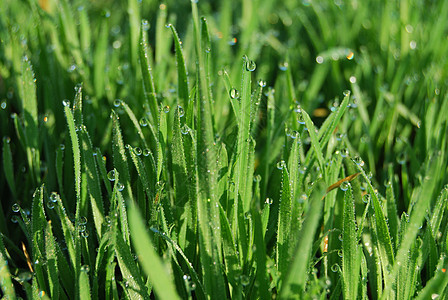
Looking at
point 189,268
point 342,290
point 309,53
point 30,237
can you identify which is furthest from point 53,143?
point 309,53

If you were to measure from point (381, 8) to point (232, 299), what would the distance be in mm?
1354

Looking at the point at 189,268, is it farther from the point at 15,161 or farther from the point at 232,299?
the point at 15,161

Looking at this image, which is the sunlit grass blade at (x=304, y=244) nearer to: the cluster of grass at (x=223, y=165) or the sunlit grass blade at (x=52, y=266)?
the cluster of grass at (x=223, y=165)

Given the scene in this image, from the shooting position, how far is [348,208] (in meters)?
0.78

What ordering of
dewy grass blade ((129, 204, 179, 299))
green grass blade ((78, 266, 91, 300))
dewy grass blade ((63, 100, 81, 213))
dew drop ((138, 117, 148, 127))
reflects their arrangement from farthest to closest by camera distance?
dew drop ((138, 117, 148, 127))
dewy grass blade ((63, 100, 81, 213))
green grass blade ((78, 266, 91, 300))
dewy grass blade ((129, 204, 179, 299))

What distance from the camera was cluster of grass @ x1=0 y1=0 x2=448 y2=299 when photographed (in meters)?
0.75

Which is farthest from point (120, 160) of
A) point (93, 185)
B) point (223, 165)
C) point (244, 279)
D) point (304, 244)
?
point (304, 244)

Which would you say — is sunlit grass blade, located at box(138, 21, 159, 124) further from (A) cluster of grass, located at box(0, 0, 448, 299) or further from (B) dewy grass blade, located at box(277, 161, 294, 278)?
(B) dewy grass blade, located at box(277, 161, 294, 278)

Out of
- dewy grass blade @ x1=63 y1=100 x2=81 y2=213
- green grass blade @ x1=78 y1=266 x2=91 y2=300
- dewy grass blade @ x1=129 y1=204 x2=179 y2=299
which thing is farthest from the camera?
dewy grass blade @ x1=63 y1=100 x2=81 y2=213

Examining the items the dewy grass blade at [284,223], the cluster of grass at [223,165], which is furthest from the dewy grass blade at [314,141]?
the dewy grass blade at [284,223]

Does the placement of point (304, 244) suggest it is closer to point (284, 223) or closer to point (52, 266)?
point (284, 223)

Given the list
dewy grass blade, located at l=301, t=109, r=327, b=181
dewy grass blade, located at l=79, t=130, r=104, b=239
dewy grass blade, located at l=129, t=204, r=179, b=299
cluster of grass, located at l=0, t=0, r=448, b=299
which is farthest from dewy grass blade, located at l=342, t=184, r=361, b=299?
dewy grass blade, located at l=79, t=130, r=104, b=239

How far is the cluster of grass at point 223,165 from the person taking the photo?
0.75 metres

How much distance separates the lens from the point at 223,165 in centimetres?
89
